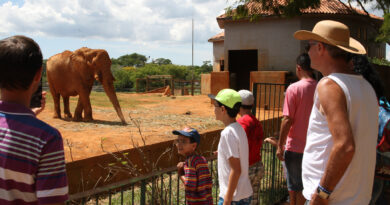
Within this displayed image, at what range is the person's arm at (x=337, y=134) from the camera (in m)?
1.91

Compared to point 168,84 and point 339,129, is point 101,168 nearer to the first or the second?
point 339,129

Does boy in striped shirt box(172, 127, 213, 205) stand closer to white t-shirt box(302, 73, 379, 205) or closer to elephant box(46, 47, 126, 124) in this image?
white t-shirt box(302, 73, 379, 205)

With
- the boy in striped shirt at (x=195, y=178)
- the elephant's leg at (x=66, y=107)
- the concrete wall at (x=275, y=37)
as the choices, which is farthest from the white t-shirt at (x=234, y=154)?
the concrete wall at (x=275, y=37)

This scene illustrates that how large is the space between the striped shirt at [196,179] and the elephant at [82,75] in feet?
28.7

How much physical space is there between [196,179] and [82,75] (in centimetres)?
992

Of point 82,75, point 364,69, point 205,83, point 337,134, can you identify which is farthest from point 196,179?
point 205,83

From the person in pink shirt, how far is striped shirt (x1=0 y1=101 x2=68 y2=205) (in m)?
2.75

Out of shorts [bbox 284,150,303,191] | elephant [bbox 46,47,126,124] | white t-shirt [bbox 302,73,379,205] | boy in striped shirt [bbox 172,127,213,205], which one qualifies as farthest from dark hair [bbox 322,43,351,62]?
elephant [bbox 46,47,126,124]

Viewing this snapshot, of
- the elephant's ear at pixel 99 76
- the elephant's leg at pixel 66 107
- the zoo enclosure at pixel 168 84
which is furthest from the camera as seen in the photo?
the zoo enclosure at pixel 168 84

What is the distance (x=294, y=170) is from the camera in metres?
3.71

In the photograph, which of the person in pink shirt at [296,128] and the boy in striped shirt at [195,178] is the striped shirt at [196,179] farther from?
the person in pink shirt at [296,128]

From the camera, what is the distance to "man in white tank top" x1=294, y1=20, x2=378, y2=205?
1936mm

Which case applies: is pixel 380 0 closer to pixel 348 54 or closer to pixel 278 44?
pixel 278 44

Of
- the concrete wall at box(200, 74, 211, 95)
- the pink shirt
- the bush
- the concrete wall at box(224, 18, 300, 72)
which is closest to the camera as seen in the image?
the pink shirt
